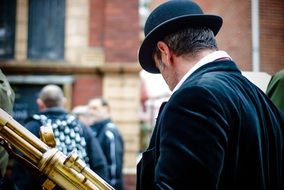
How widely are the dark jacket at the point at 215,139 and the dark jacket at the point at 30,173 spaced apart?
2.58m

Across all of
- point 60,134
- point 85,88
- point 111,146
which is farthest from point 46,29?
point 60,134

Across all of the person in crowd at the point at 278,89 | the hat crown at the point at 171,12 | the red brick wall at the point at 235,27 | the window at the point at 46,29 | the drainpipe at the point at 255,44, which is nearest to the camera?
the hat crown at the point at 171,12

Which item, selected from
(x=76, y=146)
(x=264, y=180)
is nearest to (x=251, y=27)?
(x=264, y=180)

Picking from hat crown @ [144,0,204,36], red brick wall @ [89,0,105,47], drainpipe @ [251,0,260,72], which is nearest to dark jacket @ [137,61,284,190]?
hat crown @ [144,0,204,36]

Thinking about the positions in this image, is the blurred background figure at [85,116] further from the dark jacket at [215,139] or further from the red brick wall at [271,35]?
the dark jacket at [215,139]

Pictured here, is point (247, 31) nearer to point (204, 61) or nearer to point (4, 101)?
point (204, 61)

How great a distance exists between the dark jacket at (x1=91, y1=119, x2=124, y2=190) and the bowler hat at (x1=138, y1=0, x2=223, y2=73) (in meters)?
4.11

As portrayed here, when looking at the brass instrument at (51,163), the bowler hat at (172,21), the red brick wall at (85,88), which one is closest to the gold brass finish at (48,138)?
the brass instrument at (51,163)

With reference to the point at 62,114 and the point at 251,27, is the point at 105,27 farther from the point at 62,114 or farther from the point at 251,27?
the point at 251,27

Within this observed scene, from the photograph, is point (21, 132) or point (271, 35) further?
point (271, 35)

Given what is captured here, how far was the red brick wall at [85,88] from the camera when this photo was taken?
36.3 feet

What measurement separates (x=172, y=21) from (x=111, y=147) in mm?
4373

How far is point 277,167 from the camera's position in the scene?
72.3 inches

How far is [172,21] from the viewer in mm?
1853
